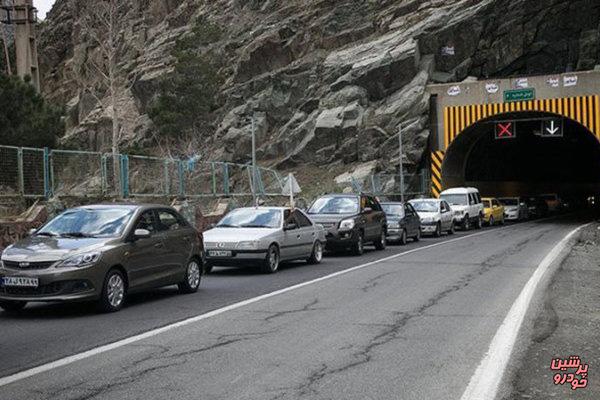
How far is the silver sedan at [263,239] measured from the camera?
16031 mm

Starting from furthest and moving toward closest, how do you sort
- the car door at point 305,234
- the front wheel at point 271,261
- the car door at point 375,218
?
the car door at point 375,218 → the car door at point 305,234 → the front wheel at point 271,261

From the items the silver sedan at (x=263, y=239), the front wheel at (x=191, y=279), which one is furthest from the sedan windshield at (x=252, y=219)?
the front wheel at (x=191, y=279)

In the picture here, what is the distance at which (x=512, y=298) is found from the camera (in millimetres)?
11898

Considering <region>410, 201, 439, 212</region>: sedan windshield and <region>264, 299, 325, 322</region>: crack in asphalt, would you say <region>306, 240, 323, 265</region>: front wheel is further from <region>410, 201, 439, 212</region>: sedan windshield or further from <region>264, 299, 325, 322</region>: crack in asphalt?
<region>410, 201, 439, 212</region>: sedan windshield

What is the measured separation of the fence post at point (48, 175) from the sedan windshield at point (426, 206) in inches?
691

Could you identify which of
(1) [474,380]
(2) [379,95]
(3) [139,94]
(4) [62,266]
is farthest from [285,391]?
(3) [139,94]

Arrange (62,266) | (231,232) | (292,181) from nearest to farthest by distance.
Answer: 1. (62,266)
2. (231,232)
3. (292,181)

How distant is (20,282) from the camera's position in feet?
32.9

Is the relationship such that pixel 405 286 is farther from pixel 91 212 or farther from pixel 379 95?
pixel 379 95

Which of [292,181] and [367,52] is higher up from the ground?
[367,52]

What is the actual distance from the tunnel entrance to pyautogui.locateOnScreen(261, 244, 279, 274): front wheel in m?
32.1

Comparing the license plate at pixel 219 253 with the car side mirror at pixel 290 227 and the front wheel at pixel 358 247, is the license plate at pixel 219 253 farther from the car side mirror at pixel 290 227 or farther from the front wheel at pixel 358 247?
the front wheel at pixel 358 247

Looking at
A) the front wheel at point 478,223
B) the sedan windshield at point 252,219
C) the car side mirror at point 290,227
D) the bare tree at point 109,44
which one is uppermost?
the bare tree at point 109,44

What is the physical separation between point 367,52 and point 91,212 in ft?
159
